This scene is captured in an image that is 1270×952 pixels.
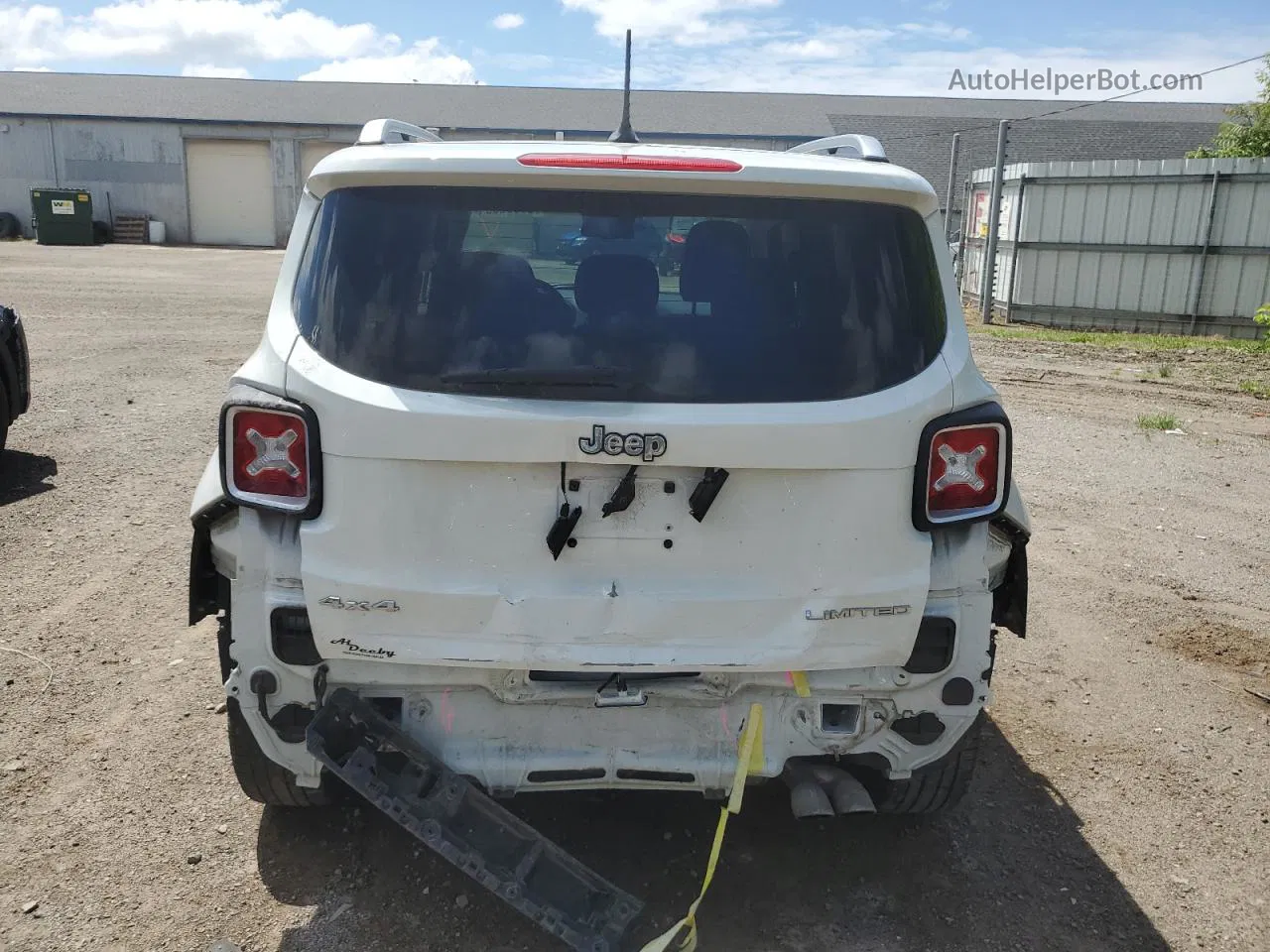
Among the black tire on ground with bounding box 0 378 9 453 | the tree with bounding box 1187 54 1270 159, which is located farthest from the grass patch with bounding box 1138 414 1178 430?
the tree with bounding box 1187 54 1270 159

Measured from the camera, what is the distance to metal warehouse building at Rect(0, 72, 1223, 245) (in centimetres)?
3753

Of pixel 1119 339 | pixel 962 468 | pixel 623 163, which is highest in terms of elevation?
pixel 623 163

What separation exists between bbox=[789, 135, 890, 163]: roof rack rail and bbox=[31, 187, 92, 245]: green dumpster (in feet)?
113

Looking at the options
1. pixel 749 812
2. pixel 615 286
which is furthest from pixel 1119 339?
pixel 615 286

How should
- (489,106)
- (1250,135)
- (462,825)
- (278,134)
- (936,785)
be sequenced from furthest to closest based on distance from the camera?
1. (489,106)
2. (278,134)
3. (1250,135)
4. (936,785)
5. (462,825)

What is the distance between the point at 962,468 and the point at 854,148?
126cm

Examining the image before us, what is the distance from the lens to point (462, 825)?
2818 millimetres

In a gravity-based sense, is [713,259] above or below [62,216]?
above

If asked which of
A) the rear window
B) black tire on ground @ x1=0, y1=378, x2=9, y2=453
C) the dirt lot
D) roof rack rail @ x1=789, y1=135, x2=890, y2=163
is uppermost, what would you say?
roof rack rail @ x1=789, y1=135, x2=890, y2=163

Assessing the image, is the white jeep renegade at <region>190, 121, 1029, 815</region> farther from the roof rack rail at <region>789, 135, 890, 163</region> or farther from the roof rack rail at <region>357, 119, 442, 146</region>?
the roof rack rail at <region>789, 135, 890, 163</region>

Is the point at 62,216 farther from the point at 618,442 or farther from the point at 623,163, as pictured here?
the point at 618,442

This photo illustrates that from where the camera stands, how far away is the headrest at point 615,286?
277cm

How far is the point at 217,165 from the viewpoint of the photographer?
3809 cm

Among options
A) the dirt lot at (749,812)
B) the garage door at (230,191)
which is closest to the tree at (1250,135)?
the dirt lot at (749,812)
